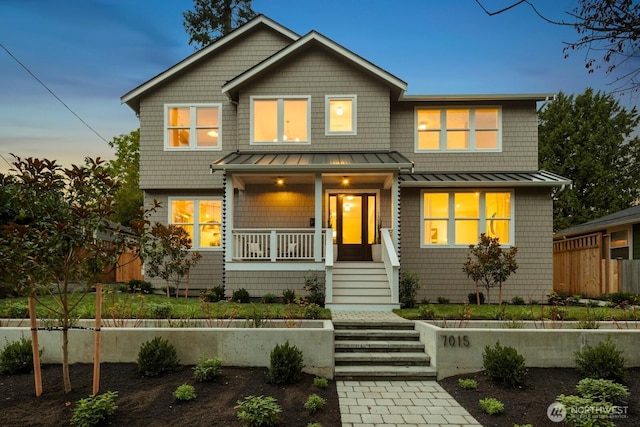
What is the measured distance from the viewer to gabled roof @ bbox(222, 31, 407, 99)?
12.4 meters

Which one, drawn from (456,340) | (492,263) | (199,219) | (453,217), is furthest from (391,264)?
(199,219)

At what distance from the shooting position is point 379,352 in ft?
23.2

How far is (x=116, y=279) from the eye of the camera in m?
19.9

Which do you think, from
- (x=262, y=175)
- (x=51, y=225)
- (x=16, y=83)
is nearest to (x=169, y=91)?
(x=262, y=175)

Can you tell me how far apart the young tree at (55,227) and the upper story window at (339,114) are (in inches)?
336

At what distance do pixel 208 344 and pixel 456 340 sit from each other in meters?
3.97

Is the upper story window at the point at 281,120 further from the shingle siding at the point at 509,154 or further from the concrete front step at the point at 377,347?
the concrete front step at the point at 377,347

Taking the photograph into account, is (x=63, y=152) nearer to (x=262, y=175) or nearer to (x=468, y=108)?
(x=262, y=175)

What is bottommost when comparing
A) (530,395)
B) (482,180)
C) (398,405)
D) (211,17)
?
(398,405)

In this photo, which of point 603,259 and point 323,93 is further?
point 603,259

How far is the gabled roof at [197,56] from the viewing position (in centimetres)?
1341

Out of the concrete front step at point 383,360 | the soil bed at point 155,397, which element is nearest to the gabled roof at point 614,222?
the concrete front step at point 383,360

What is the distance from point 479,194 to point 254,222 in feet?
24.3

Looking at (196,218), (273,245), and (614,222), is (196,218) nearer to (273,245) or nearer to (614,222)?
(273,245)
